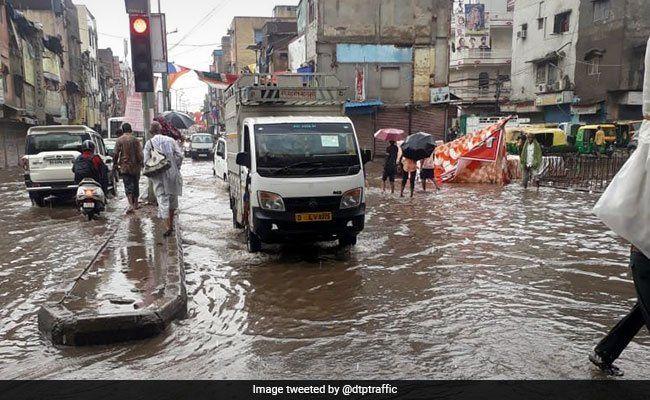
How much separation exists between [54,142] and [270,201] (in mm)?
8861

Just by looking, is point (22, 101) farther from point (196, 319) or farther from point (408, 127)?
point (196, 319)

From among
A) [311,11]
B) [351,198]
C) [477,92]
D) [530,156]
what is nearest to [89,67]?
[311,11]

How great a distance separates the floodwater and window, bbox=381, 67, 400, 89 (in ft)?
76.8

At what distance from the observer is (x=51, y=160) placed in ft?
41.9

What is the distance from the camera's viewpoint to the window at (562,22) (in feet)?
125

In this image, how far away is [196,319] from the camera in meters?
5.31

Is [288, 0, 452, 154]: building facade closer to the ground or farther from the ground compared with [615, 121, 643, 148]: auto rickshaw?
farther from the ground

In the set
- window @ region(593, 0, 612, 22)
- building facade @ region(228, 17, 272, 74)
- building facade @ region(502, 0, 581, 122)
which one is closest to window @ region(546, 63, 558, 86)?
building facade @ region(502, 0, 581, 122)

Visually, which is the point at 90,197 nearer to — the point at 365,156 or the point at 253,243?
the point at 253,243

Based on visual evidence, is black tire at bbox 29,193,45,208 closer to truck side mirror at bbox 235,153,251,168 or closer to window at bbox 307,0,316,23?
truck side mirror at bbox 235,153,251,168

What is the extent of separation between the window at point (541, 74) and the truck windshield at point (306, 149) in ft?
127

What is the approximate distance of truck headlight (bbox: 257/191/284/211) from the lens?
737cm

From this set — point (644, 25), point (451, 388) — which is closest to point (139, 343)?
point (451, 388)

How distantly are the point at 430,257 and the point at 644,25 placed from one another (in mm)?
33602
